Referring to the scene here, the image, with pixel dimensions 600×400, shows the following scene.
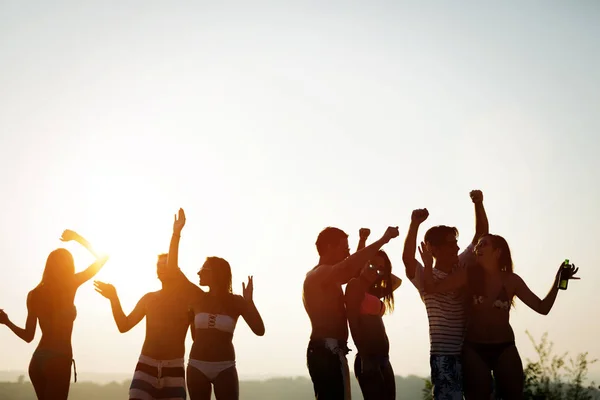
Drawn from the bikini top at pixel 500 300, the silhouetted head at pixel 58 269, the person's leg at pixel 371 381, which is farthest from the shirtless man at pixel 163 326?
the bikini top at pixel 500 300

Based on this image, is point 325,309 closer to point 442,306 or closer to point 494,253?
point 442,306

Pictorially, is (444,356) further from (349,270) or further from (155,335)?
(155,335)

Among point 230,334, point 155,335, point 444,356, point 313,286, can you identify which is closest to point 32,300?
point 155,335

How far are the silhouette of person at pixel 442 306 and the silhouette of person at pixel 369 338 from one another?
0.52 meters

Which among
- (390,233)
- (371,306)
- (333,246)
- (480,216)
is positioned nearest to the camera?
(390,233)

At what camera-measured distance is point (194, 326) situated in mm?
10125

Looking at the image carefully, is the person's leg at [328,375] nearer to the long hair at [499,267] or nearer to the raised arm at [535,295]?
the long hair at [499,267]

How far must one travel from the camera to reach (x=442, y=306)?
916 cm

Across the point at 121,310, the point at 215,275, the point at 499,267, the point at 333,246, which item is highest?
the point at 333,246

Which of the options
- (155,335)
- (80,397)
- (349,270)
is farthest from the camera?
(80,397)

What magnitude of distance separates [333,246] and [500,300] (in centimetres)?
213

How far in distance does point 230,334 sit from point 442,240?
3082mm

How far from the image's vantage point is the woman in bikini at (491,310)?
342 inches

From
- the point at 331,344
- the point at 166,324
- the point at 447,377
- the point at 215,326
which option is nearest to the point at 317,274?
the point at 331,344
